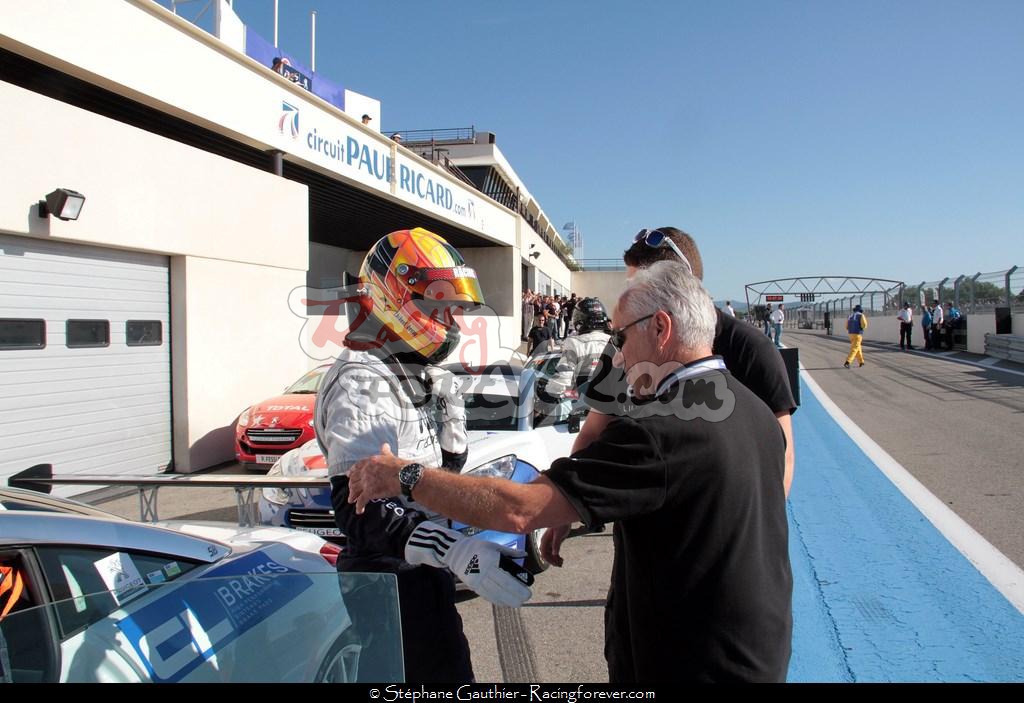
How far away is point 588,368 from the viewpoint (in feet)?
22.6

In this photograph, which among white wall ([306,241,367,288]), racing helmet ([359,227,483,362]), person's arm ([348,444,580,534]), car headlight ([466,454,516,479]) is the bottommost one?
car headlight ([466,454,516,479])

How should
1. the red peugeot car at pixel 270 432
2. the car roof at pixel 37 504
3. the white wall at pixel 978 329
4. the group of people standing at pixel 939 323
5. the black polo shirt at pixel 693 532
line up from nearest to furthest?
the black polo shirt at pixel 693 532 → the car roof at pixel 37 504 → the red peugeot car at pixel 270 432 → the white wall at pixel 978 329 → the group of people standing at pixel 939 323

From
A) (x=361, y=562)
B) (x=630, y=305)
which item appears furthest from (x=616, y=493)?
(x=361, y=562)

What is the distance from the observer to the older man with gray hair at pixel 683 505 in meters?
1.51

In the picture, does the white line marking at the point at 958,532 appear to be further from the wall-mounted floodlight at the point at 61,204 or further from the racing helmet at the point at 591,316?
the wall-mounted floodlight at the point at 61,204

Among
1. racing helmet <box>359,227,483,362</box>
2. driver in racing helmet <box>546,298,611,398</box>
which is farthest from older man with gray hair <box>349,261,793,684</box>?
driver in racing helmet <box>546,298,611,398</box>

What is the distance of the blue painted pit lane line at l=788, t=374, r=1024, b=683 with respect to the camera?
11.0 ft

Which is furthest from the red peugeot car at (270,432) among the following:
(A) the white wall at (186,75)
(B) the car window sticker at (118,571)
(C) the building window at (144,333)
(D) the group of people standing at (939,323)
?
(D) the group of people standing at (939,323)

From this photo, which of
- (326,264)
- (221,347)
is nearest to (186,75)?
(221,347)

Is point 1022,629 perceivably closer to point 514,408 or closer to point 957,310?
point 514,408

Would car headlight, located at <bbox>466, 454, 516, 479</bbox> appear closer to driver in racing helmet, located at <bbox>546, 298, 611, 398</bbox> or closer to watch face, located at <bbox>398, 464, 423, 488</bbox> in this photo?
driver in racing helmet, located at <bbox>546, 298, 611, 398</bbox>

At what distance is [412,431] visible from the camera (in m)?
2.20

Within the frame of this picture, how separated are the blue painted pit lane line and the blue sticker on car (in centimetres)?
275

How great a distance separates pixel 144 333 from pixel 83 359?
93 centimetres
